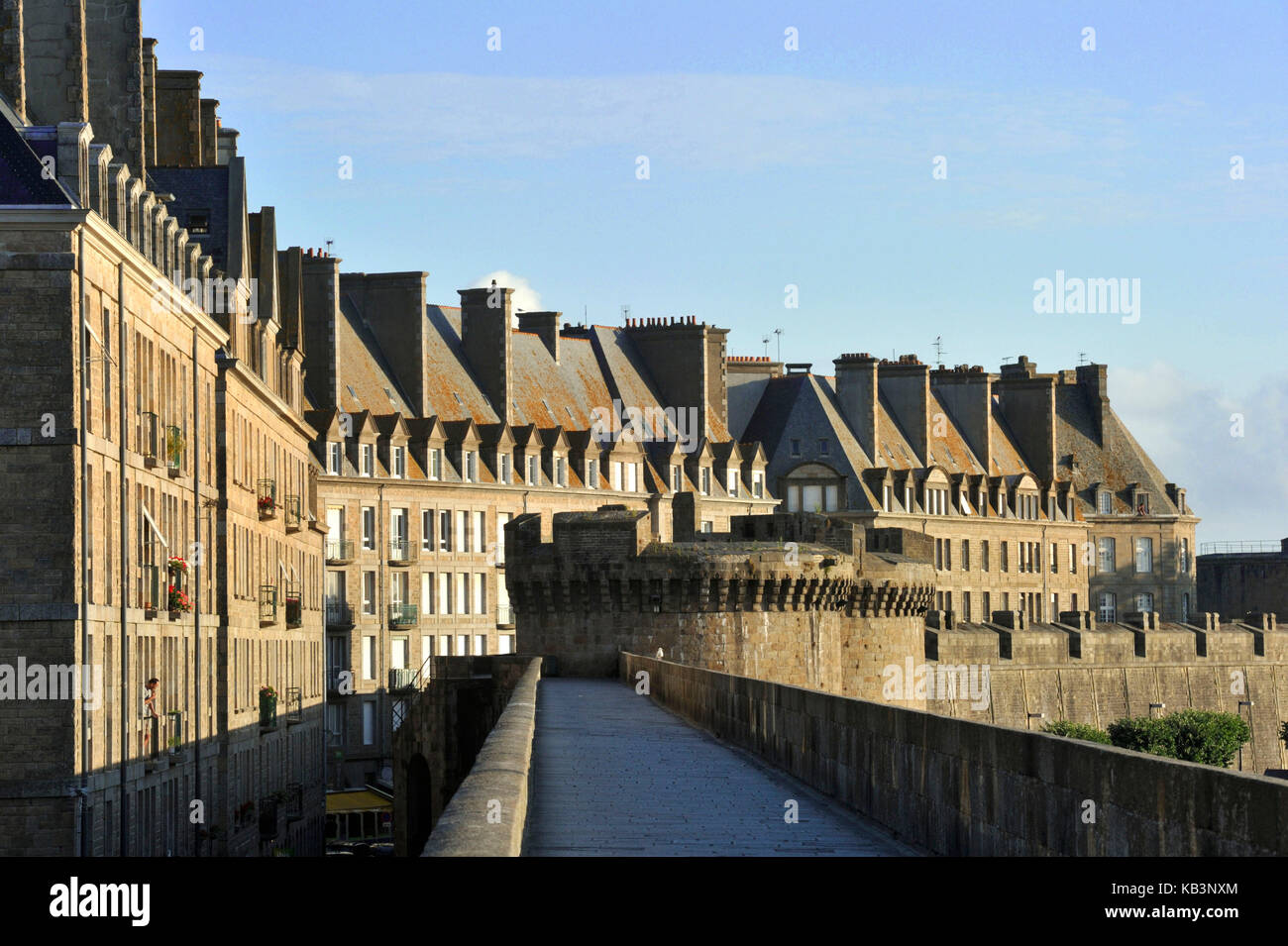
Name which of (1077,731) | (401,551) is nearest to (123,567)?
(401,551)

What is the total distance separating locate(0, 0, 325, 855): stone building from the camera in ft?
114

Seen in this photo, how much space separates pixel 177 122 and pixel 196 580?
56.3 ft

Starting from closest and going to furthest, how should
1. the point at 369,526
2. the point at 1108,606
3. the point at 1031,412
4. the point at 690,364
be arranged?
the point at 369,526 < the point at 690,364 < the point at 1031,412 < the point at 1108,606

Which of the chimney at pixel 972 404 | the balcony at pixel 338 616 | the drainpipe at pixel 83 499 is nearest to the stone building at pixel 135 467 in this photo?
the drainpipe at pixel 83 499

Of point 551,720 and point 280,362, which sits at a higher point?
point 280,362

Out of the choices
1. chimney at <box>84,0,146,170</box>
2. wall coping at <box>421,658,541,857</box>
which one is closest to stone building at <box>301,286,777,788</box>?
chimney at <box>84,0,146,170</box>

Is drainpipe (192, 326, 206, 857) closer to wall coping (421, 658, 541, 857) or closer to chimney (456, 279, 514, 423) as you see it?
wall coping (421, 658, 541, 857)

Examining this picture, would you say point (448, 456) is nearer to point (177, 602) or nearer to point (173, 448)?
point (173, 448)

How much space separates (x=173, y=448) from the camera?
43438 millimetres

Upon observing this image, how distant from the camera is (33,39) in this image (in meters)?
42.9

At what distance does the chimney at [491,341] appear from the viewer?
3706 inches
